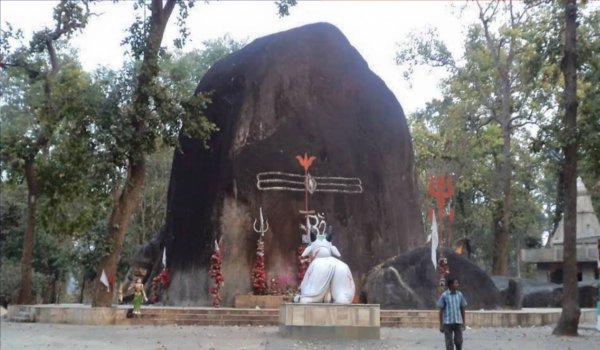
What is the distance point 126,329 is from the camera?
17.6 m

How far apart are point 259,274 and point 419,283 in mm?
4893

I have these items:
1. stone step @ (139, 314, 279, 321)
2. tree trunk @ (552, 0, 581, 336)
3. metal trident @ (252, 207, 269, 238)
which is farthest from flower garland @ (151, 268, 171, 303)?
tree trunk @ (552, 0, 581, 336)

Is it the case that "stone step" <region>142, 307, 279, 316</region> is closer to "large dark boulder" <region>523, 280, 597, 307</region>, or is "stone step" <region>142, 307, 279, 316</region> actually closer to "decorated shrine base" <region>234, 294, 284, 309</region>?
"decorated shrine base" <region>234, 294, 284, 309</region>

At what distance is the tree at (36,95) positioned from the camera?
838 inches

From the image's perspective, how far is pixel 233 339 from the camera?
14.9 meters

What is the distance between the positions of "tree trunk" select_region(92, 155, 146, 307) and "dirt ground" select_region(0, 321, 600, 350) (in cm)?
141

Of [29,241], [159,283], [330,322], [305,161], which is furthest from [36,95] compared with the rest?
[330,322]

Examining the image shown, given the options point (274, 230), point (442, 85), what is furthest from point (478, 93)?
point (274, 230)

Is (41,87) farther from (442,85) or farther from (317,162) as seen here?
(442,85)

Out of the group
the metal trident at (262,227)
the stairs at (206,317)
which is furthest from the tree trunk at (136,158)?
the metal trident at (262,227)

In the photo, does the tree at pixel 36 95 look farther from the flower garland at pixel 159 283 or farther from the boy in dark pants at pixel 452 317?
the boy in dark pants at pixel 452 317

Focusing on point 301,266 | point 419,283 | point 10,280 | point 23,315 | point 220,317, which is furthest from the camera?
point 10,280

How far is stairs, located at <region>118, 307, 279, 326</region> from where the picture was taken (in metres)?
19.3

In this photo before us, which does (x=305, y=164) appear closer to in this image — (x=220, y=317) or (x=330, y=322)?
(x=220, y=317)
